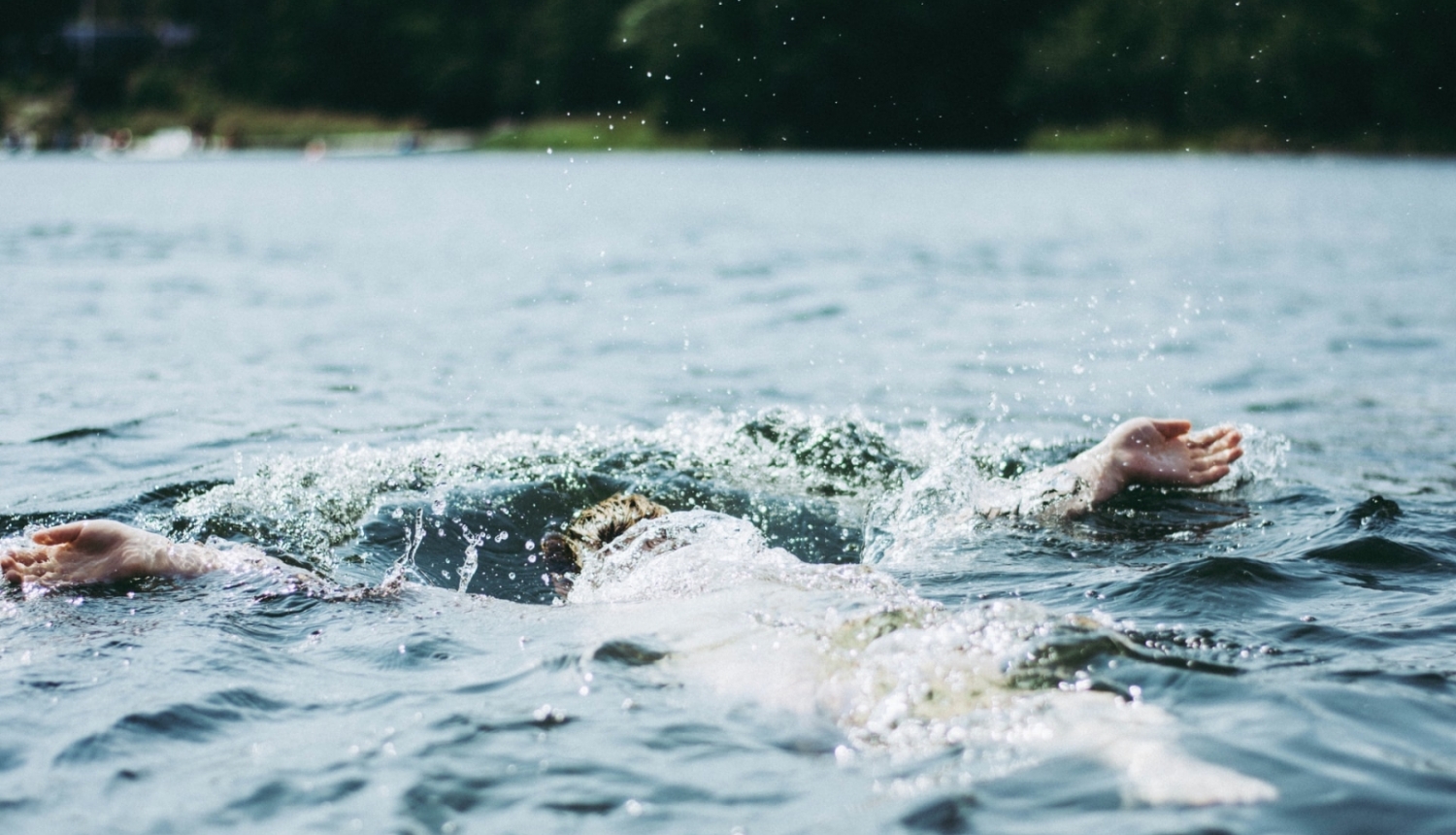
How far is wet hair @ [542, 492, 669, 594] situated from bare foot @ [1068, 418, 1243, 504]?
203 centimetres

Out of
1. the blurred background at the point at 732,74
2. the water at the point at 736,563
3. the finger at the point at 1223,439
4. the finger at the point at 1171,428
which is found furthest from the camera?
the blurred background at the point at 732,74

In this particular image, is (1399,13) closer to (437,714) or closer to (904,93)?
(904,93)

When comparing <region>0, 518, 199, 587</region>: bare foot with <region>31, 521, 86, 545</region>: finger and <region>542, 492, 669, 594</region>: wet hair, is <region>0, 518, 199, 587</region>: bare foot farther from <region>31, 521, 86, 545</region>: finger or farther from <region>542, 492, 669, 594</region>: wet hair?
<region>542, 492, 669, 594</region>: wet hair

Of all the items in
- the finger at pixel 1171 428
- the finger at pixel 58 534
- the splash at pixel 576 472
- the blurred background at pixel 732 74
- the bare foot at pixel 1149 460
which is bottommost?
the splash at pixel 576 472

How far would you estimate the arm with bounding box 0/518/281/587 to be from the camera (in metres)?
4.88

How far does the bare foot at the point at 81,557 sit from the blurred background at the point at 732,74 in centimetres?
4987

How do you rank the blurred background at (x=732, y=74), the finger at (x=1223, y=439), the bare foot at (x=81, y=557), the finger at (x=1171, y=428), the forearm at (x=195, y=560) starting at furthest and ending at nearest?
the blurred background at (x=732, y=74) < the finger at (x=1223, y=439) < the finger at (x=1171, y=428) < the forearm at (x=195, y=560) < the bare foot at (x=81, y=557)

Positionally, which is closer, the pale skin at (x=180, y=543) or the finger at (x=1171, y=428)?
the pale skin at (x=180, y=543)

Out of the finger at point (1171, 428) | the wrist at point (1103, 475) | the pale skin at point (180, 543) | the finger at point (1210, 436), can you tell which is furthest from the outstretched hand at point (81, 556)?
the finger at point (1210, 436)

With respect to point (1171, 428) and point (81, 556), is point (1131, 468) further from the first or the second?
point (81, 556)

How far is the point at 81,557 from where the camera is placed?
4.93 meters

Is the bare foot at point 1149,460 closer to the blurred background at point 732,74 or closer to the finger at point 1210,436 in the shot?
the finger at point 1210,436

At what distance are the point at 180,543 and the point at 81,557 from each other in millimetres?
417

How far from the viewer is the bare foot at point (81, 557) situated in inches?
192
